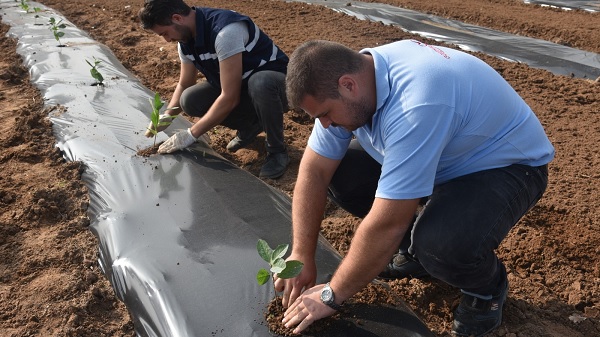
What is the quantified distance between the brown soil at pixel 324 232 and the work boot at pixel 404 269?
4cm

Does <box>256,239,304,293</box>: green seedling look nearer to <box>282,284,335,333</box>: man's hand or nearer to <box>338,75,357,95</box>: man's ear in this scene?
<box>282,284,335,333</box>: man's hand

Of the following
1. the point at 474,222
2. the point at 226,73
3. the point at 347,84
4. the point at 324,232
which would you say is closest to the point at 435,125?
the point at 347,84

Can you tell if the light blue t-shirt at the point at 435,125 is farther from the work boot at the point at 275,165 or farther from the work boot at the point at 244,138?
the work boot at the point at 244,138

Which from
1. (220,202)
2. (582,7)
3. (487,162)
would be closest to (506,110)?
(487,162)

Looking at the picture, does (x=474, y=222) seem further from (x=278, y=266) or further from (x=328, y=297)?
(x=278, y=266)

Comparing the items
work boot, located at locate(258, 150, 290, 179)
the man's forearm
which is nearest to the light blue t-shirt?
the man's forearm

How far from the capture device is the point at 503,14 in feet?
22.7

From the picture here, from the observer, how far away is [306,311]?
1.72 m

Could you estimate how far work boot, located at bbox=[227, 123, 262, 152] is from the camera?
3479 mm

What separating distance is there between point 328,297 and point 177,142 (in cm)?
148

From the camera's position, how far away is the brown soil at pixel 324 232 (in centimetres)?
209

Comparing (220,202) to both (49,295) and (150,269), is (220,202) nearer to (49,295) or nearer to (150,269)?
(150,269)

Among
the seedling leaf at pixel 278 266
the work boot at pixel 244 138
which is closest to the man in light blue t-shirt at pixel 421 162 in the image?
the seedling leaf at pixel 278 266

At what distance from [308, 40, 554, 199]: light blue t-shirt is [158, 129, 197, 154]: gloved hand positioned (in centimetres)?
106
